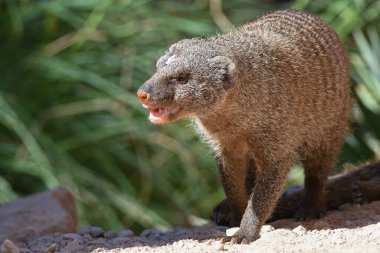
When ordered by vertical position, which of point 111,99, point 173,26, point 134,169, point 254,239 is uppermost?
point 173,26

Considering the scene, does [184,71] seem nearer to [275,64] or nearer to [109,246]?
[275,64]

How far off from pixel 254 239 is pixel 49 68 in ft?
9.05

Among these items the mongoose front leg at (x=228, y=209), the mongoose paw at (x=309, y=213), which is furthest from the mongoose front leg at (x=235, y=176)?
the mongoose paw at (x=309, y=213)

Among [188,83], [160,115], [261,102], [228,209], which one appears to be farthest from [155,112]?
[228,209]

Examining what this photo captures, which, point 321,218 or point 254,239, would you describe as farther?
point 321,218

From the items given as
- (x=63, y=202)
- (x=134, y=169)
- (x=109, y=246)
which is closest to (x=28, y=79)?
(x=134, y=169)

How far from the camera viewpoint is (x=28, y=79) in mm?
5637

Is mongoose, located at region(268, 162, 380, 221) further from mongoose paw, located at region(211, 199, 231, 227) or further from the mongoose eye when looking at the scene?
the mongoose eye

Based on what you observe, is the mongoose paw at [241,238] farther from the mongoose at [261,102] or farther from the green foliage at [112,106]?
the green foliage at [112,106]

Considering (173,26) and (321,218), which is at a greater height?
(173,26)

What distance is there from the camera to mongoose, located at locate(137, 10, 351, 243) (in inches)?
123

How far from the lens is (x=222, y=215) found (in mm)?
3803

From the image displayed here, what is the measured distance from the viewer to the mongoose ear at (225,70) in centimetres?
316

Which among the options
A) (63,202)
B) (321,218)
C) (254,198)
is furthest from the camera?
(63,202)
